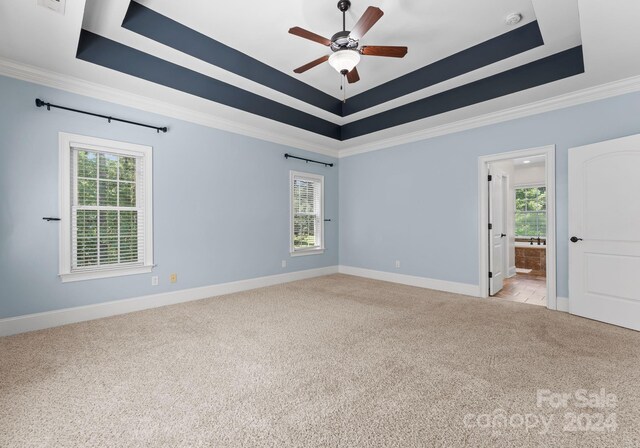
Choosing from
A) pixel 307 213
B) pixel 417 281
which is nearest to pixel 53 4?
pixel 307 213

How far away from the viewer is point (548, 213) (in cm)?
387

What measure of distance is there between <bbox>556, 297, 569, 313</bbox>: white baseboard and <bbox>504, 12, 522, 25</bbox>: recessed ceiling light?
10.7 feet

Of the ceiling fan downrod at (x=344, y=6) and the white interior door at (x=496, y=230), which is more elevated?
the ceiling fan downrod at (x=344, y=6)

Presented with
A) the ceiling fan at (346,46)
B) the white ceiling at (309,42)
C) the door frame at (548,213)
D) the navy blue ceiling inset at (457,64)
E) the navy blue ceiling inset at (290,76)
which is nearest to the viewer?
the white ceiling at (309,42)

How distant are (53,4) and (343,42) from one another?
7.45ft

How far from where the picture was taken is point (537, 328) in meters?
3.17

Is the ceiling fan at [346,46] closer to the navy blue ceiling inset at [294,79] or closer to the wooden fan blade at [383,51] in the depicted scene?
the wooden fan blade at [383,51]

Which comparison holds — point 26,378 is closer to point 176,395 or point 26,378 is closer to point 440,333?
point 176,395

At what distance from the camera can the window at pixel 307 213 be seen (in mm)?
5746

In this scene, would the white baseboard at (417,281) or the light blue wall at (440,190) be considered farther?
the white baseboard at (417,281)

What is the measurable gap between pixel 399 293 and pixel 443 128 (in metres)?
2.76

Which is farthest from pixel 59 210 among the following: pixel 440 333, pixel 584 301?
pixel 584 301

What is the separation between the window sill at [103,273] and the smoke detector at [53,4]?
8.35 feet

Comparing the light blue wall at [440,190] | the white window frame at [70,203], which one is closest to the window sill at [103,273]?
the white window frame at [70,203]
